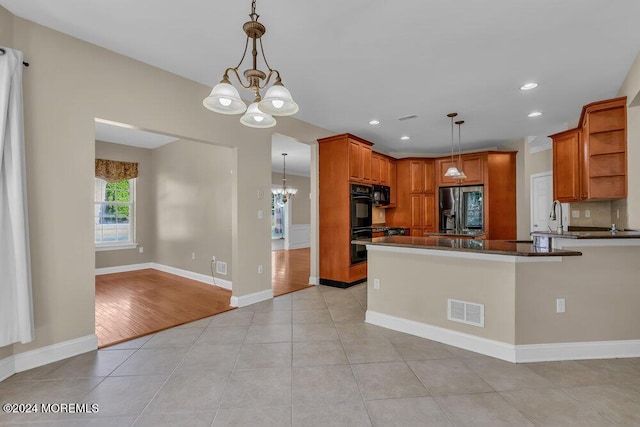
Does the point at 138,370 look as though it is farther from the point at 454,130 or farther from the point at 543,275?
the point at 454,130

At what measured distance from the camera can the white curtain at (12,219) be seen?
2.12m

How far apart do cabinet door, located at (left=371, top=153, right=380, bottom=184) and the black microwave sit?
145mm

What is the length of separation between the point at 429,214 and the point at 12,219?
6476 millimetres

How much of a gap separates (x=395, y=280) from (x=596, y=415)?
173 cm

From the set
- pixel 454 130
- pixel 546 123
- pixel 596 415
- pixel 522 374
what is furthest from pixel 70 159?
pixel 546 123

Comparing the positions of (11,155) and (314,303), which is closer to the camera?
(11,155)

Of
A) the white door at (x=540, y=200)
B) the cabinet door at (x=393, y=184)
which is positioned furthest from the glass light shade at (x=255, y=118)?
the white door at (x=540, y=200)

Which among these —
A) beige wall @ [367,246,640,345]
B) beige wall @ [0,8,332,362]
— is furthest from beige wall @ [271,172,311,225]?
beige wall @ [367,246,640,345]

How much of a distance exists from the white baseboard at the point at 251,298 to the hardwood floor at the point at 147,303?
0.11 meters

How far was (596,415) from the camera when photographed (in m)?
1.78

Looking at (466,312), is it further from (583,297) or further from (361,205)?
(361,205)

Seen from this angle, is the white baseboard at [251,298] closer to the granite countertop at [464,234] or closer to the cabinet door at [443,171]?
the granite countertop at [464,234]

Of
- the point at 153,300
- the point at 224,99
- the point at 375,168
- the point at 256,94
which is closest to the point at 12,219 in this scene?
the point at 224,99

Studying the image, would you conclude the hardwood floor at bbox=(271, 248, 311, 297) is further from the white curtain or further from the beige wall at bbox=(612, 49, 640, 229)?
the beige wall at bbox=(612, 49, 640, 229)
